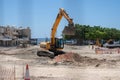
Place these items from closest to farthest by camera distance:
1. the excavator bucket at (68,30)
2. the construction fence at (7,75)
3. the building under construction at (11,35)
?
the construction fence at (7,75), the excavator bucket at (68,30), the building under construction at (11,35)

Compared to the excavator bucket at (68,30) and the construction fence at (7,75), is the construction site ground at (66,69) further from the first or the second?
the excavator bucket at (68,30)

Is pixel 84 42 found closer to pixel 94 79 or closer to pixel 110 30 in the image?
pixel 110 30

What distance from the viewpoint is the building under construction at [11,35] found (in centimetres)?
9750

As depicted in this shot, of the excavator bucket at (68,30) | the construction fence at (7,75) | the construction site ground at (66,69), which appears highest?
the excavator bucket at (68,30)

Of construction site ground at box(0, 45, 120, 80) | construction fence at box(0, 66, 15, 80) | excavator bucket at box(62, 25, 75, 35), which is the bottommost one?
construction site ground at box(0, 45, 120, 80)

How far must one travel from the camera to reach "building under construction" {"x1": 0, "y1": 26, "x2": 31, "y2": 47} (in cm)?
9750

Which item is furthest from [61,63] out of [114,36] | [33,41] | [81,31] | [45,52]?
[114,36]

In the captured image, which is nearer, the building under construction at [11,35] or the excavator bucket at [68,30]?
the excavator bucket at [68,30]

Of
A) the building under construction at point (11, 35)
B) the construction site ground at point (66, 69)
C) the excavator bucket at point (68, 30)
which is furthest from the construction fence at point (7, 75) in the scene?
the building under construction at point (11, 35)

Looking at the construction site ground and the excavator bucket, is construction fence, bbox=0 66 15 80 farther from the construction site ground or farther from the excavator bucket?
the excavator bucket

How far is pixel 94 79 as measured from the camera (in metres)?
17.5

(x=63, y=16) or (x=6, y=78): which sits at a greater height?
(x=63, y=16)

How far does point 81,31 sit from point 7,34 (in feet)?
78.5

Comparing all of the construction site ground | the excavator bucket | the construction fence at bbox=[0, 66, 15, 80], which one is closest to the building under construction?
the construction site ground
